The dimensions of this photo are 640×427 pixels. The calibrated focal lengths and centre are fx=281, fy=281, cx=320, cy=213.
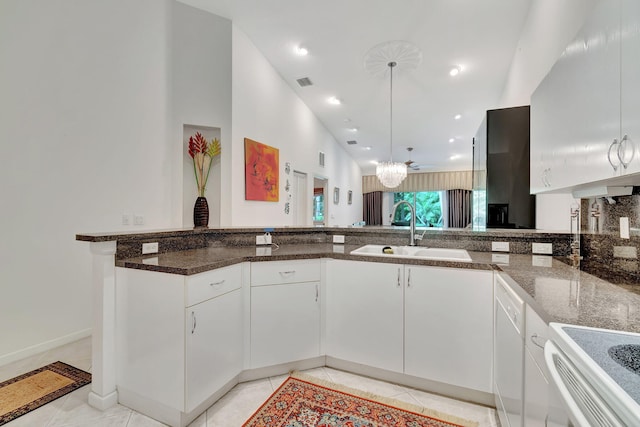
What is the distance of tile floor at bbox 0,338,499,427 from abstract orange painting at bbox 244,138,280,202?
2.31m

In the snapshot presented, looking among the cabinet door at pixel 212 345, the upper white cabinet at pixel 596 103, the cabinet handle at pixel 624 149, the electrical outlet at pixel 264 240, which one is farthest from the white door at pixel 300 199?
the cabinet handle at pixel 624 149

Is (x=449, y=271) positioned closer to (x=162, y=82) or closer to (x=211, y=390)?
(x=211, y=390)

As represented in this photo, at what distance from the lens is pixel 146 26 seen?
3.02 m

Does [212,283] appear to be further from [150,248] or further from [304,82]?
[304,82]

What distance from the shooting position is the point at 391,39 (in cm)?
340

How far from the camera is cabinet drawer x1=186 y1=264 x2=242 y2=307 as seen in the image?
153 centimetres

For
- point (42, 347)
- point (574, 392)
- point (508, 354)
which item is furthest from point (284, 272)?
point (42, 347)

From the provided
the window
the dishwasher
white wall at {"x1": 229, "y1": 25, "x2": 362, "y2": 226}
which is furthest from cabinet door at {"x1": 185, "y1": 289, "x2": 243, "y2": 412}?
the window

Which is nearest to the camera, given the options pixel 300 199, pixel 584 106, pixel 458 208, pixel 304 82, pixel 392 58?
pixel 584 106

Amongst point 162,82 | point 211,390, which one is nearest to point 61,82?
point 162,82

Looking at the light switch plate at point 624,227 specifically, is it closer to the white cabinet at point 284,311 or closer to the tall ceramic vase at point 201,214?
the white cabinet at point 284,311

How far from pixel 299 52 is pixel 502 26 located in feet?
7.77

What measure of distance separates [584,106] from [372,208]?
942 centimetres

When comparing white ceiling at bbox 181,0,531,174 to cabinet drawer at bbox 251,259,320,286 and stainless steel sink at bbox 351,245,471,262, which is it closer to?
stainless steel sink at bbox 351,245,471,262
